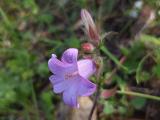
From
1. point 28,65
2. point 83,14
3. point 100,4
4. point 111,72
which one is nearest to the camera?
point 83,14

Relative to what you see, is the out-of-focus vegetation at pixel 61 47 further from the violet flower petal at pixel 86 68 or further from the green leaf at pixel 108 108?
the violet flower petal at pixel 86 68

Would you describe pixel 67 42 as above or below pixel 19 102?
above

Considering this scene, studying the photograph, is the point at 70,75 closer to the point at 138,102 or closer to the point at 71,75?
the point at 71,75

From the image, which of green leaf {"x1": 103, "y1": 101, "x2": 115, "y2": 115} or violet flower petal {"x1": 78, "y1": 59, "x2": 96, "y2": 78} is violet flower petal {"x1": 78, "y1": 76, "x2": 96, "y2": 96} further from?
green leaf {"x1": 103, "y1": 101, "x2": 115, "y2": 115}

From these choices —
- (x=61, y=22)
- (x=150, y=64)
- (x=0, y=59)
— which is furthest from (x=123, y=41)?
(x=0, y=59)

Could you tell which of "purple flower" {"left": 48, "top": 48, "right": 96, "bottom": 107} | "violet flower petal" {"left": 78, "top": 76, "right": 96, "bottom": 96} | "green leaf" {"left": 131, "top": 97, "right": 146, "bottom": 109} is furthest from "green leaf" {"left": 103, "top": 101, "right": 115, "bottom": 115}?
"violet flower petal" {"left": 78, "top": 76, "right": 96, "bottom": 96}

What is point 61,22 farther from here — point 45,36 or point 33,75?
point 33,75

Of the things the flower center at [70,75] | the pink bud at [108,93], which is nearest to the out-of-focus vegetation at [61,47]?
the pink bud at [108,93]

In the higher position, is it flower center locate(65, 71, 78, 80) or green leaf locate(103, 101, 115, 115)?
flower center locate(65, 71, 78, 80)
